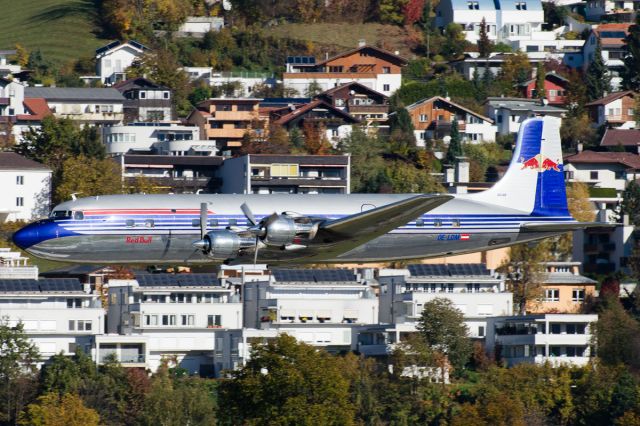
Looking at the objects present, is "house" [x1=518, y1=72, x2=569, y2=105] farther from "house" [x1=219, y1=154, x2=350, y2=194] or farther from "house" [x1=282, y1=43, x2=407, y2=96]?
"house" [x1=219, y1=154, x2=350, y2=194]

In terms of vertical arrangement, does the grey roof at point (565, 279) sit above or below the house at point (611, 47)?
below

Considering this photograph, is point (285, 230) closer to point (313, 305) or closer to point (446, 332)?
point (446, 332)

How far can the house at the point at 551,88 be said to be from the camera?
549ft

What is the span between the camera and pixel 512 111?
499ft

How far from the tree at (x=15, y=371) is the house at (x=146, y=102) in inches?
2164

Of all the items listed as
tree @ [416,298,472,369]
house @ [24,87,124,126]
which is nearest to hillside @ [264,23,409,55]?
house @ [24,87,124,126]

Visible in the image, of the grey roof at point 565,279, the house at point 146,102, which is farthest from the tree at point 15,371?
the house at point 146,102

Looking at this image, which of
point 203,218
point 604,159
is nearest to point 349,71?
point 604,159

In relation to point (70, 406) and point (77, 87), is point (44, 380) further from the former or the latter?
point (77, 87)

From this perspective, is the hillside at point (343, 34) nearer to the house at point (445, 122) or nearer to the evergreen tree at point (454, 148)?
the house at point (445, 122)

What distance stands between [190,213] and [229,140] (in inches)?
3667

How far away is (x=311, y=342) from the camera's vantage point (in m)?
108

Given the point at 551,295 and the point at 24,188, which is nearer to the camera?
the point at 551,295

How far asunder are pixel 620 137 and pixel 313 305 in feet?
182
